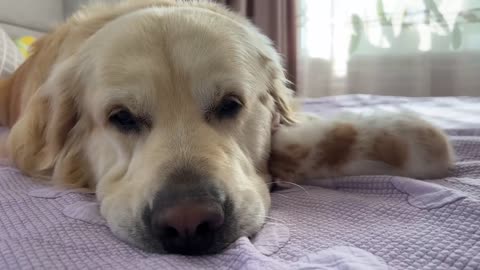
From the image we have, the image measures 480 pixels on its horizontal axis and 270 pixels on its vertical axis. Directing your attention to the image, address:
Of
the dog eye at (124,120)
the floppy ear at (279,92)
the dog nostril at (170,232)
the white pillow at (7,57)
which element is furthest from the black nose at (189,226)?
the white pillow at (7,57)

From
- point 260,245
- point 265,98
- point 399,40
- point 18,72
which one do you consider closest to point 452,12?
point 399,40

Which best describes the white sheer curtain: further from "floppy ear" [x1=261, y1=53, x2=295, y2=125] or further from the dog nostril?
the dog nostril

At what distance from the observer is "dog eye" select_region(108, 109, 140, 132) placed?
4.09 ft

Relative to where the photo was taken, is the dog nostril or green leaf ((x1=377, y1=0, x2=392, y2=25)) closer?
the dog nostril

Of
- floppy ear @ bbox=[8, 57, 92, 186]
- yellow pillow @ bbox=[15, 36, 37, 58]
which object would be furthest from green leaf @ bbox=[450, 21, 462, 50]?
floppy ear @ bbox=[8, 57, 92, 186]

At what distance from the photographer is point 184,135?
1.12 meters

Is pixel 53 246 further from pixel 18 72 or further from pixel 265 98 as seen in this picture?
pixel 18 72

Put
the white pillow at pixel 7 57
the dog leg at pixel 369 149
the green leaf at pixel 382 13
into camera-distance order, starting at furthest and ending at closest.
→ the green leaf at pixel 382 13, the white pillow at pixel 7 57, the dog leg at pixel 369 149

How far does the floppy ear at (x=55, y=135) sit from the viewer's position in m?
1.49

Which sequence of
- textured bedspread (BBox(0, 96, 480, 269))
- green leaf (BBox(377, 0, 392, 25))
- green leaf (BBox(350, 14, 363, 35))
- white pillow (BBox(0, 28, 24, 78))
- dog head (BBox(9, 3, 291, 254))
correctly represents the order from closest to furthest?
textured bedspread (BBox(0, 96, 480, 269))
dog head (BBox(9, 3, 291, 254))
white pillow (BBox(0, 28, 24, 78))
green leaf (BBox(377, 0, 392, 25))
green leaf (BBox(350, 14, 363, 35))

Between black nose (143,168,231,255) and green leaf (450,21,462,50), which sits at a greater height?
green leaf (450,21,462,50)

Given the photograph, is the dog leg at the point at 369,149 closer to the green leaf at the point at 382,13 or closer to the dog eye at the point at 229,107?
the dog eye at the point at 229,107

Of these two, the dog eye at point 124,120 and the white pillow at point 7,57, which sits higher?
the white pillow at point 7,57

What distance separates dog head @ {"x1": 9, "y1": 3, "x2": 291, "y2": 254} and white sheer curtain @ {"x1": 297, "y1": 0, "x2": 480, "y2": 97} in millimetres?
2989
